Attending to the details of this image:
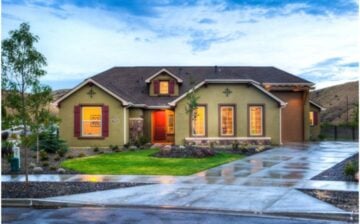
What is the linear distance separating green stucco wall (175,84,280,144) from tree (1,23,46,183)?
18.5 metres

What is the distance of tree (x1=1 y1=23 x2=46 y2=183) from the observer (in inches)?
542

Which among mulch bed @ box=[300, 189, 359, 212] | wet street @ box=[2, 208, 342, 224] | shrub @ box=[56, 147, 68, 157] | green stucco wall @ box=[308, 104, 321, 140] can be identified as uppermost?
green stucco wall @ box=[308, 104, 321, 140]

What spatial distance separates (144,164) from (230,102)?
12596mm

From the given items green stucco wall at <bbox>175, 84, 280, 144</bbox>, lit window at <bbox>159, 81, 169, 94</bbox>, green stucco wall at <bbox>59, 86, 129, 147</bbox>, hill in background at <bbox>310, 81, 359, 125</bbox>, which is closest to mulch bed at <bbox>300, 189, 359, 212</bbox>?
green stucco wall at <bbox>175, 84, 280, 144</bbox>

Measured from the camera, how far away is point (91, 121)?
32.3 metres

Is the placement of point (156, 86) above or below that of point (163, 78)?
below

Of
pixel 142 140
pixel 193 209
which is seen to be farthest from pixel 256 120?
pixel 193 209

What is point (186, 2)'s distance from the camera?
29703 millimetres

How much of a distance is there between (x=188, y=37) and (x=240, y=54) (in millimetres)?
7394

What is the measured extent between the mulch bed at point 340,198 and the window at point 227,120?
60.3ft

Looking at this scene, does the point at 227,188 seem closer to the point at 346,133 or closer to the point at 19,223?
the point at 19,223

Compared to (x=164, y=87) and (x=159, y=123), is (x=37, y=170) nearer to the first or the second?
(x=159, y=123)

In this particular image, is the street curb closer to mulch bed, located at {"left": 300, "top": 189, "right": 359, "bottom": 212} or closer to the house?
mulch bed, located at {"left": 300, "top": 189, "right": 359, "bottom": 212}

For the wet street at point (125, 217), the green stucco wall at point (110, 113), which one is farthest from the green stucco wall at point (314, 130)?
the wet street at point (125, 217)
